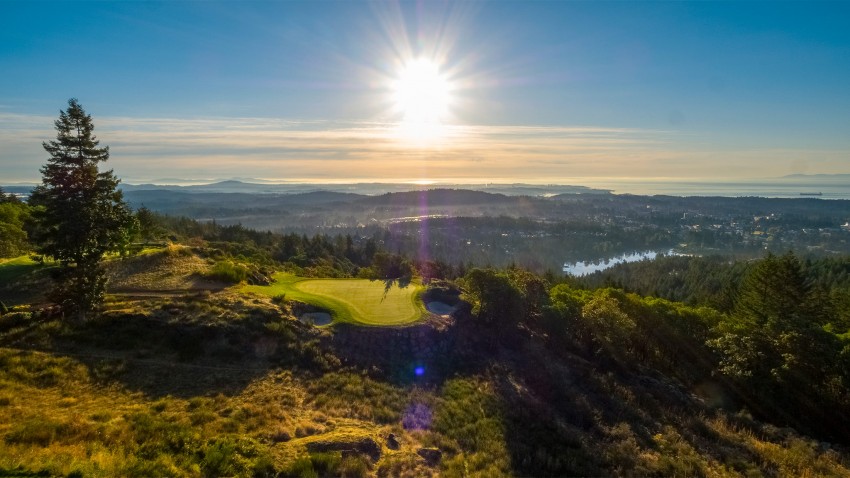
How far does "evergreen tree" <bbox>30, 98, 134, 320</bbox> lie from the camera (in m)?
18.9

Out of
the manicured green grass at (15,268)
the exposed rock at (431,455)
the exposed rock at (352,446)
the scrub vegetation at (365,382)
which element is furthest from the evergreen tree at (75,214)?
the exposed rock at (431,455)

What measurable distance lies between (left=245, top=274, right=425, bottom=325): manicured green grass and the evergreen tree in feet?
26.9

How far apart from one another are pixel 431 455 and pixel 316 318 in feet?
40.1

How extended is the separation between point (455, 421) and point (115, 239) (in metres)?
19.8

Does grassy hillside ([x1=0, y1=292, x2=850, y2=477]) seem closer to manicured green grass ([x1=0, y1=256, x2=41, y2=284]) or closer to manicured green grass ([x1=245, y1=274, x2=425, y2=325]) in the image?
manicured green grass ([x1=245, y1=274, x2=425, y2=325])

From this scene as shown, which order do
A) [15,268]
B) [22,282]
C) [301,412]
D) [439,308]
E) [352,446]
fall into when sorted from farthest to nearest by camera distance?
[439,308], [15,268], [22,282], [301,412], [352,446]

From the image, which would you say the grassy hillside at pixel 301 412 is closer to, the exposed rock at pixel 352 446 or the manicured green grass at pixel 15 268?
the exposed rock at pixel 352 446

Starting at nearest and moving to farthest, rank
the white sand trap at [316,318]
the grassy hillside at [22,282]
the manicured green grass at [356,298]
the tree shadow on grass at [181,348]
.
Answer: the tree shadow on grass at [181,348] < the grassy hillside at [22,282] < the white sand trap at [316,318] < the manicured green grass at [356,298]

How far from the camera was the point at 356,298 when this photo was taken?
26.7 m

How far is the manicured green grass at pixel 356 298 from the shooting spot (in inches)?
957

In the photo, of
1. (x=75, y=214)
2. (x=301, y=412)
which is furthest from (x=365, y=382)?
(x=75, y=214)

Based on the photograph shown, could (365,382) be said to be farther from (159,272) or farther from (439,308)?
(159,272)

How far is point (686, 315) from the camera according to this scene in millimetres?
37656

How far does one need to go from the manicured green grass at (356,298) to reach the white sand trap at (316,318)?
1.25ft
